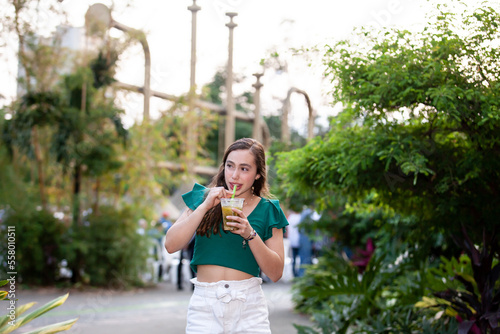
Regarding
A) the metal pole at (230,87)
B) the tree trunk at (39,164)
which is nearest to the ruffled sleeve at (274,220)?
the tree trunk at (39,164)

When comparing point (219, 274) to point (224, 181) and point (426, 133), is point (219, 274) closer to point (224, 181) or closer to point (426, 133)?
point (224, 181)

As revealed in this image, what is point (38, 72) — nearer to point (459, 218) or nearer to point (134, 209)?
point (134, 209)

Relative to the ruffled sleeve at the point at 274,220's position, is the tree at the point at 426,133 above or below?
above

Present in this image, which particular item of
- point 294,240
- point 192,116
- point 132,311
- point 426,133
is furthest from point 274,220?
point 192,116

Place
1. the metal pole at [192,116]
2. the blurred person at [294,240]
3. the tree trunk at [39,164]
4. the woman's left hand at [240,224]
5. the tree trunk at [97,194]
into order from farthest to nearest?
the blurred person at [294,240], the metal pole at [192,116], the tree trunk at [97,194], the tree trunk at [39,164], the woman's left hand at [240,224]

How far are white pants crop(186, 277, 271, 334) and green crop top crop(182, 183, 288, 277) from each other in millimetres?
96

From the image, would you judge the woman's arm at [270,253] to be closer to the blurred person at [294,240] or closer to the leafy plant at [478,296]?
the leafy plant at [478,296]

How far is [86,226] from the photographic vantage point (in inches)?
427

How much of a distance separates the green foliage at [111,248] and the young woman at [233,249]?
815 cm

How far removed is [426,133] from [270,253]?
199cm

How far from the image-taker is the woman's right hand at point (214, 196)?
2605 millimetres

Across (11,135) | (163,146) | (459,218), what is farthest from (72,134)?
(459,218)

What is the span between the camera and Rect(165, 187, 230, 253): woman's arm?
262 centimetres

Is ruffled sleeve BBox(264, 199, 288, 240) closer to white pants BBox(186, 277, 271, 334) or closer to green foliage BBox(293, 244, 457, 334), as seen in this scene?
white pants BBox(186, 277, 271, 334)
